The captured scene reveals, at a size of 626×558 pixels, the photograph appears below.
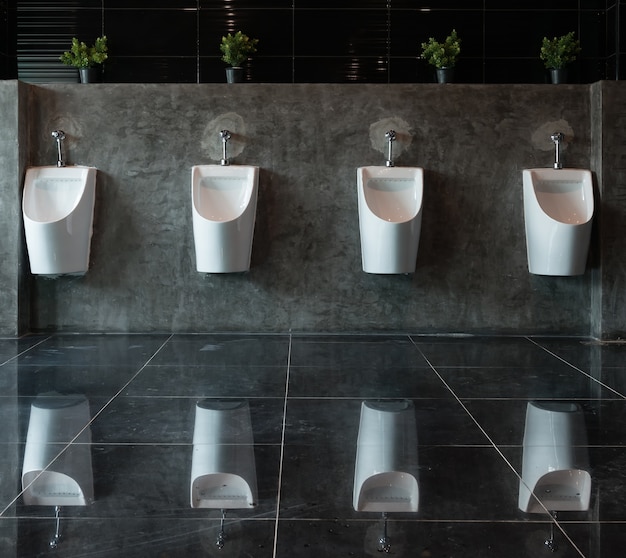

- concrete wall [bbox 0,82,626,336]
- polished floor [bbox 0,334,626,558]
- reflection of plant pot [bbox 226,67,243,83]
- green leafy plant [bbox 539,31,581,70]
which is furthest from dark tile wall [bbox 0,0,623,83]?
polished floor [bbox 0,334,626,558]

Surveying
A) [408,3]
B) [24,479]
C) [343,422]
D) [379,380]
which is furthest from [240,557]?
[408,3]

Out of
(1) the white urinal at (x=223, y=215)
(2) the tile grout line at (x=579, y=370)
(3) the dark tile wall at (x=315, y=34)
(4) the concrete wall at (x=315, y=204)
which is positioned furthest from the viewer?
(3) the dark tile wall at (x=315, y=34)

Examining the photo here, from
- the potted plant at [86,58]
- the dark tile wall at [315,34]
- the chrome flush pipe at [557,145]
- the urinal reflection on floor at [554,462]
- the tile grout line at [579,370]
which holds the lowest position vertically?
the urinal reflection on floor at [554,462]

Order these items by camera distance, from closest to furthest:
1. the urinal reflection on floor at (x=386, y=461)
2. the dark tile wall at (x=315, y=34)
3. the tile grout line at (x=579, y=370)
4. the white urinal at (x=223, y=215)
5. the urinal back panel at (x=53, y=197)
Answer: the urinal reflection on floor at (x=386, y=461)
the tile grout line at (x=579, y=370)
the white urinal at (x=223, y=215)
the urinal back panel at (x=53, y=197)
the dark tile wall at (x=315, y=34)

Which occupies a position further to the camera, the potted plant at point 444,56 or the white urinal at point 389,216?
the potted plant at point 444,56

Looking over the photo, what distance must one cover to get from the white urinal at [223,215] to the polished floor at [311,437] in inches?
17.6

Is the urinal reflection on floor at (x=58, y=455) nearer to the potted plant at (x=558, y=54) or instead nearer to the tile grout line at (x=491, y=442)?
the tile grout line at (x=491, y=442)

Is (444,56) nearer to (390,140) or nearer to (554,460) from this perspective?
(390,140)

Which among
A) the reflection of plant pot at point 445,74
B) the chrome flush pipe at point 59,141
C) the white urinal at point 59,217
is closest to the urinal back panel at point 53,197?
the white urinal at point 59,217

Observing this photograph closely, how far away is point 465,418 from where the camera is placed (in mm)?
2666

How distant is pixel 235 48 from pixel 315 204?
123 cm

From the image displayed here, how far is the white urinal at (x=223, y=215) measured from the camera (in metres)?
4.18

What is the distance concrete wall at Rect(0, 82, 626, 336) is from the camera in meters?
4.47

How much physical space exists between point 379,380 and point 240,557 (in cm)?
176
